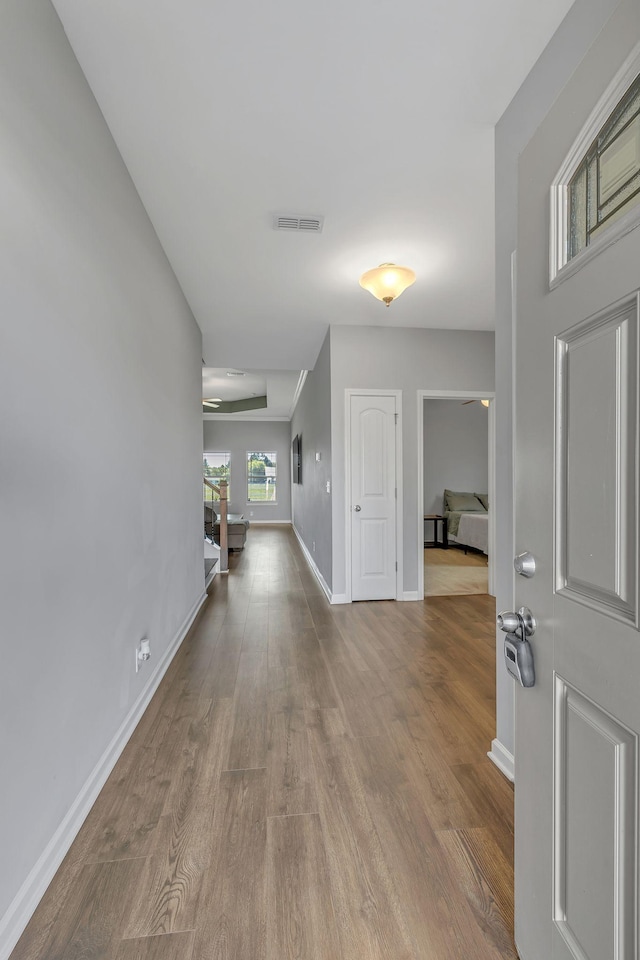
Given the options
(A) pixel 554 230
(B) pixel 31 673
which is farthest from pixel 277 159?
(B) pixel 31 673

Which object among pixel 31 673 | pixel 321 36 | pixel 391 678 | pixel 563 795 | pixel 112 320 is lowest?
pixel 391 678

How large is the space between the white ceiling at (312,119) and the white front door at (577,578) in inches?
37.0

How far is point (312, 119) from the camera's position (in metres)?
1.84

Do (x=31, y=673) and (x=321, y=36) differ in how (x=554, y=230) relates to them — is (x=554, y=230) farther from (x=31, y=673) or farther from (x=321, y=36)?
(x=31, y=673)

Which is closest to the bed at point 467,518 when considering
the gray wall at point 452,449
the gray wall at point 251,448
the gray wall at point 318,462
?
the gray wall at point 452,449

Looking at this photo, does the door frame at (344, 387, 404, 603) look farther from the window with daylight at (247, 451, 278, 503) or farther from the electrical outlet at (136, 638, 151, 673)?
the window with daylight at (247, 451, 278, 503)

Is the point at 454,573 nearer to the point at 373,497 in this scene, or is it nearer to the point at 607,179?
the point at 373,497

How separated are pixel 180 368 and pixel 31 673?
8.48 feet

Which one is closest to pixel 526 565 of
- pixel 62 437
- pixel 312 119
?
pixel 62 437

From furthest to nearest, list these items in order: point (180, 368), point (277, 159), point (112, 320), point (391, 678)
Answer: point (180, 368), point (391, 678), point (277, 159), point (112, 320)

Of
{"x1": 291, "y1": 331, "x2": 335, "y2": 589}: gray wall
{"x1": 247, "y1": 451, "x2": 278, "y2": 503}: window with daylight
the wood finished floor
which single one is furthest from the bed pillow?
Answer: the wood finished floor

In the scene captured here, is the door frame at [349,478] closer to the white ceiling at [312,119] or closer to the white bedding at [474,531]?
the white ceiling at [312,119]

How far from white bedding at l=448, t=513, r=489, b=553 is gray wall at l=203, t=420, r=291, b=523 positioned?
5.15 m

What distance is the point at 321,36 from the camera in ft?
4.90
